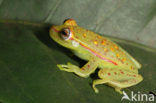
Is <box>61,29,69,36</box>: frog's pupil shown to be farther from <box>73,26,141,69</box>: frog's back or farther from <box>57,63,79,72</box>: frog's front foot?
<box>57,63,79,72</box>: frog's front foot

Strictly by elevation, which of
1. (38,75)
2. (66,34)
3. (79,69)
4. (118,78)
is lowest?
(118,78)

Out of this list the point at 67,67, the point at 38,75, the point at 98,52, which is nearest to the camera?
the point at 38,75

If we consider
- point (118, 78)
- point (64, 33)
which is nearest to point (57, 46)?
point (64, 33)

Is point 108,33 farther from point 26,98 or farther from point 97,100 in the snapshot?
point 26,98

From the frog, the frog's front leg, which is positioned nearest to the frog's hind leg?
the frog

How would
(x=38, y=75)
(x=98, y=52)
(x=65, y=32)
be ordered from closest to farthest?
(x=38, y=75) < (x=65, y=32) < (x=98, y=52)

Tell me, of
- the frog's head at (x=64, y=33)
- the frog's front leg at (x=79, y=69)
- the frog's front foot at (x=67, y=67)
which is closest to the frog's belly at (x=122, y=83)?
the frog's front leg at (x=79, y=69)

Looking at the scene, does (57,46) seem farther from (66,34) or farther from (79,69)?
(79,69)
